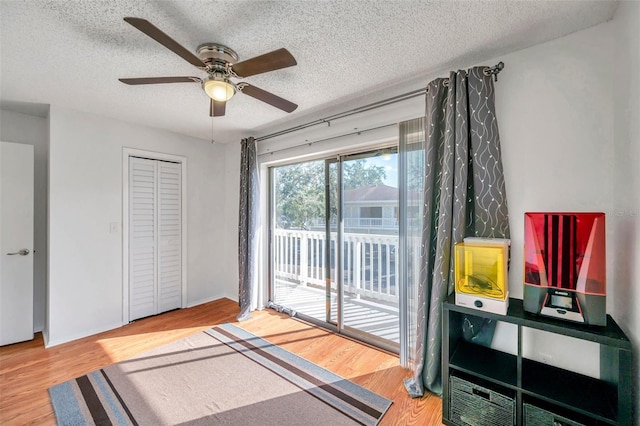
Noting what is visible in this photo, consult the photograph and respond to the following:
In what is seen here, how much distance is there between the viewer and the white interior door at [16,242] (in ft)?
8.39

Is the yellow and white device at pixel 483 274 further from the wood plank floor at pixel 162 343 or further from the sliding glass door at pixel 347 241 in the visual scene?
the sliding glass door at pixel 347 241

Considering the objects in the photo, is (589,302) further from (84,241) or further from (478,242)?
(84,241)

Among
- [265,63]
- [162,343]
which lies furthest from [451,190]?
[162,343]

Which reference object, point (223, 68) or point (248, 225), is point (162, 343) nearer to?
point (248, 225)

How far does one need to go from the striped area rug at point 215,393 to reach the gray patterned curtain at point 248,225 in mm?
959

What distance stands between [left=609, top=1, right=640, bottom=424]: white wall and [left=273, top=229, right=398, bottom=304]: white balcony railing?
1477 mm

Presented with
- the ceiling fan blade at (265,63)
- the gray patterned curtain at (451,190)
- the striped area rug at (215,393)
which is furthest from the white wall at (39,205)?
the gray patterned curtain at (451,190)

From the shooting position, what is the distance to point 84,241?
2.75 meters

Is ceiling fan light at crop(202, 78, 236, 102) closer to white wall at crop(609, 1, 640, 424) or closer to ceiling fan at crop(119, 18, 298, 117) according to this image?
ceiling fan at crop(119, 18, 298, 117)

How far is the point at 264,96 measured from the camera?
181cm

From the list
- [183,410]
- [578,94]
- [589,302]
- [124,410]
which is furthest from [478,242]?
[124,410]

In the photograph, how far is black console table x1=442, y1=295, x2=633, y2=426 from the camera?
1178mm

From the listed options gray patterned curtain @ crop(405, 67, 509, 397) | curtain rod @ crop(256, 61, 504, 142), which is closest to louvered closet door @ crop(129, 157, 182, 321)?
curtain rod @ crop(256, 61, 504, 142)

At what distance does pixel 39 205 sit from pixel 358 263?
3537 mm
